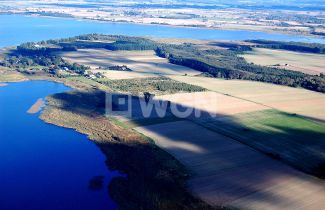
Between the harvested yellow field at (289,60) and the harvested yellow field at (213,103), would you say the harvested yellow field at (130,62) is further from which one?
the harvested yellow field at (289,60)

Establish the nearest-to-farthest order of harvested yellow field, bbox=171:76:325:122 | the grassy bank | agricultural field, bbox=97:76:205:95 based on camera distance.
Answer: the grassy bank < harvested yellow field, bbox=171:76:325:122 < agricultural field, bbox=97:76:205:95

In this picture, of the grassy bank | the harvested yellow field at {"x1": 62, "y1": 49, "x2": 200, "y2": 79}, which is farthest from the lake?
the grassy bank

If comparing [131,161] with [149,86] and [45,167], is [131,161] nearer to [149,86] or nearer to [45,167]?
[45,167]

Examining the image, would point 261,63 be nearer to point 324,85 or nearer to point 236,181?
point 324,85

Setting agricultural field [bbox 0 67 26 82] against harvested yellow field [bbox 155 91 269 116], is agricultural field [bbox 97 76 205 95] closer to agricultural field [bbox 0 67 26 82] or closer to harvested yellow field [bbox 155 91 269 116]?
harvested yellow field [bbox 155 91 269 116]

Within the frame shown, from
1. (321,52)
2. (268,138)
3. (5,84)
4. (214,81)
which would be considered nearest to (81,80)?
(5,84)

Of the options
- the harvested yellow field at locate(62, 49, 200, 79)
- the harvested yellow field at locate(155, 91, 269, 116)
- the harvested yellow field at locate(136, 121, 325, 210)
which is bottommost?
the harvested yellow field at locate(62, 49, 200, 79)

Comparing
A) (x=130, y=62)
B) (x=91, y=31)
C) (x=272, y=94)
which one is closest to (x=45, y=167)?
(x=272, y=94)
